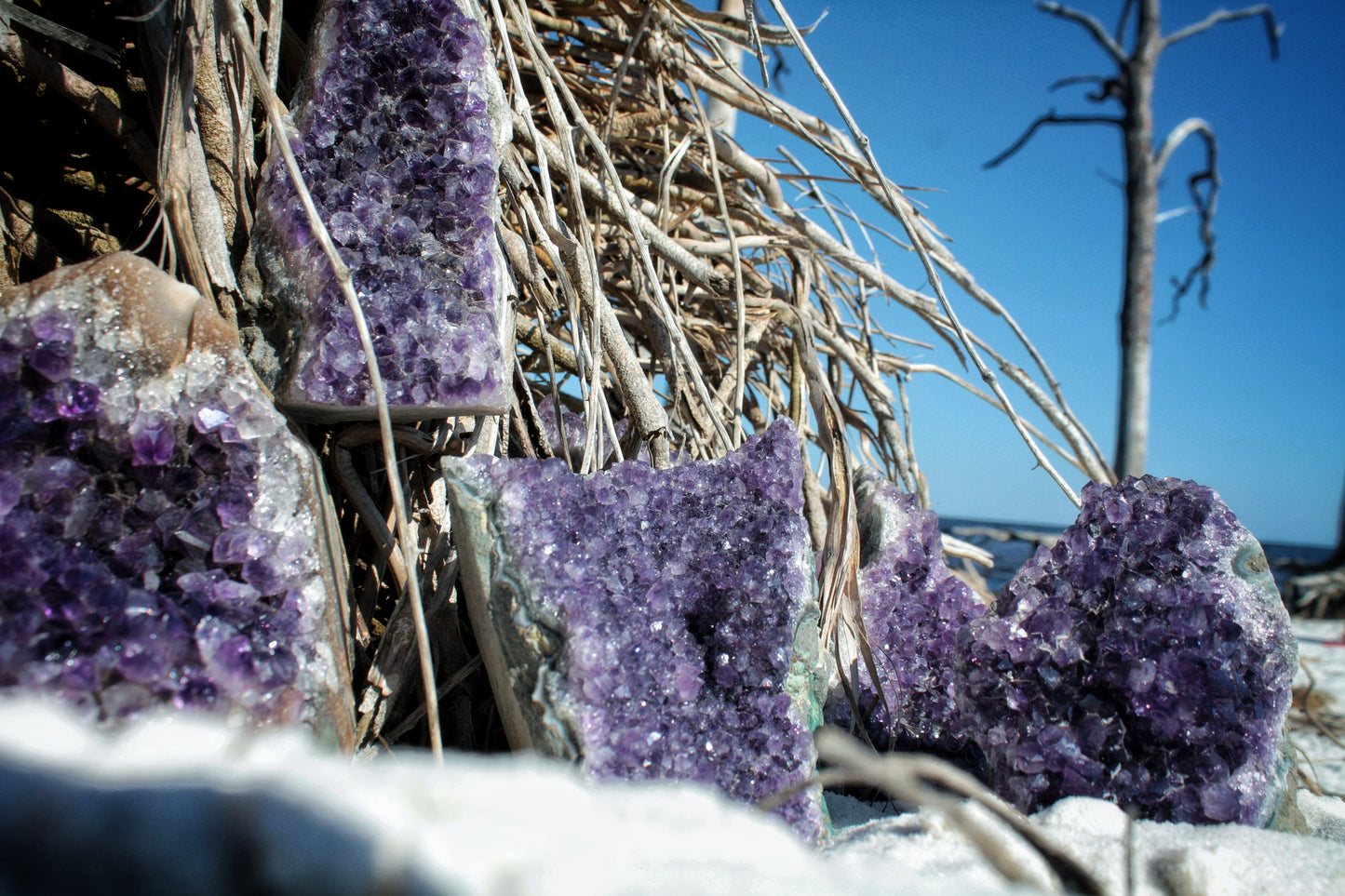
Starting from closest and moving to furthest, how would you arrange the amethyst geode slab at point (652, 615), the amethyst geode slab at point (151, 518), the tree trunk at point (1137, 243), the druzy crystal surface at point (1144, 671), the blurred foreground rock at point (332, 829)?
the blurred foreground rock at point (332, 829) → the amethyst geode slab at point (151, 518) → the amethyst geode slab at point (652, 615) → the druzy crystal surface at point (1144, 671) → the tree trunk at point (1137, 243)

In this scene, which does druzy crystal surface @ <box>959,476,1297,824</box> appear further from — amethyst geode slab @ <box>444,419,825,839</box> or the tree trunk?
the tree trunk

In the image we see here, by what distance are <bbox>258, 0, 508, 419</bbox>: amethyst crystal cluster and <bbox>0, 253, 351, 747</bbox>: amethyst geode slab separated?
130 mm

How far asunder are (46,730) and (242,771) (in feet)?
0.50

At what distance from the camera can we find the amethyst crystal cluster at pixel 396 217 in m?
1.13

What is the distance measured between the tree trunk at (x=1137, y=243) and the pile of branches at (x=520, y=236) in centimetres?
459

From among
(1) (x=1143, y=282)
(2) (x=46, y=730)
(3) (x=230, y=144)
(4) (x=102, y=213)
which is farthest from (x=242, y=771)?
(1) (x=1143, y=282)

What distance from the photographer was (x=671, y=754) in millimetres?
1039

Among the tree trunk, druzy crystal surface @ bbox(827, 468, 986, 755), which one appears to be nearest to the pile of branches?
druzy crystal surface @ bbox(827, 468, 986, 755)

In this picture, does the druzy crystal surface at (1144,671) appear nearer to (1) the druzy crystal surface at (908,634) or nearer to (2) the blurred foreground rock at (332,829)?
(1) the druzy crystal surface at (908,634)

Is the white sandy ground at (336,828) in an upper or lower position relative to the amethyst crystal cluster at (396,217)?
lower

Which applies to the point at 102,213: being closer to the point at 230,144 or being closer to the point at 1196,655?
the point at 230,144

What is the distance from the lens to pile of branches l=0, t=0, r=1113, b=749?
123cm

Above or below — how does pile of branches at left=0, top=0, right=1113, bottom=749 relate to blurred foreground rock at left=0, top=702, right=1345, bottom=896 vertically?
above

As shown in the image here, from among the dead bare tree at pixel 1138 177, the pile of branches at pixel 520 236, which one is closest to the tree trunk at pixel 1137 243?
the dead bare tree at pixel 1138 177
